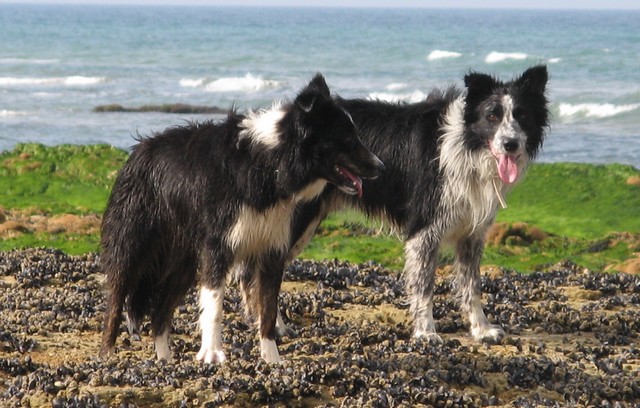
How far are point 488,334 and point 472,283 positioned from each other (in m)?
0.50

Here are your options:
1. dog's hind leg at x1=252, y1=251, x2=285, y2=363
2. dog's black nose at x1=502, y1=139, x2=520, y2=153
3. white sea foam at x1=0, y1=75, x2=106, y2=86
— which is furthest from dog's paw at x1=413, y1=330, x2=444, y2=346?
white sea foam at x1=0, y1=75, x2=106, y2=86

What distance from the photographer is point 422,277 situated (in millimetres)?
9883

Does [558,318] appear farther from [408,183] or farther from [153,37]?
[153,37]

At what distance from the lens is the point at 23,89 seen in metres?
46.3

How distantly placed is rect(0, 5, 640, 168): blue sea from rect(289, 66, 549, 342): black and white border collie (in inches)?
736

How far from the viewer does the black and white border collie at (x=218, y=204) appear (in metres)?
7.96

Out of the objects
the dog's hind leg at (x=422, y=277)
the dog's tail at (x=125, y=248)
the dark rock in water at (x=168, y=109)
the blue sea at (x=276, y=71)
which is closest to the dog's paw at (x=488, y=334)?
the dog's hind leg at (x=422, y=277)

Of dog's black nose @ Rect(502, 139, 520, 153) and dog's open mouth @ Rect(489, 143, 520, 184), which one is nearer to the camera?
dog's black nose @ Rect(502, 139, 520, 153)

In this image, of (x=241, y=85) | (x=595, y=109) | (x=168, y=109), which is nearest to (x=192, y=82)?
(x=241, y=85)

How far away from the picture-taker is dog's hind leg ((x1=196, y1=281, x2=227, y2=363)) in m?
8.26

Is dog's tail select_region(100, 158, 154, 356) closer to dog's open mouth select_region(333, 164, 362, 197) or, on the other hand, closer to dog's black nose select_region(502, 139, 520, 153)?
dog's open mouth select_region(333, 164, 362, 197)

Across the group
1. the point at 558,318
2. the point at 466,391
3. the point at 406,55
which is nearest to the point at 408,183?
the point at 558,318

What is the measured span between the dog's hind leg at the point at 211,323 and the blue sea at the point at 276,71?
20772mm

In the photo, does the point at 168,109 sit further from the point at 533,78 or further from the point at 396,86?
the point at 533,78
